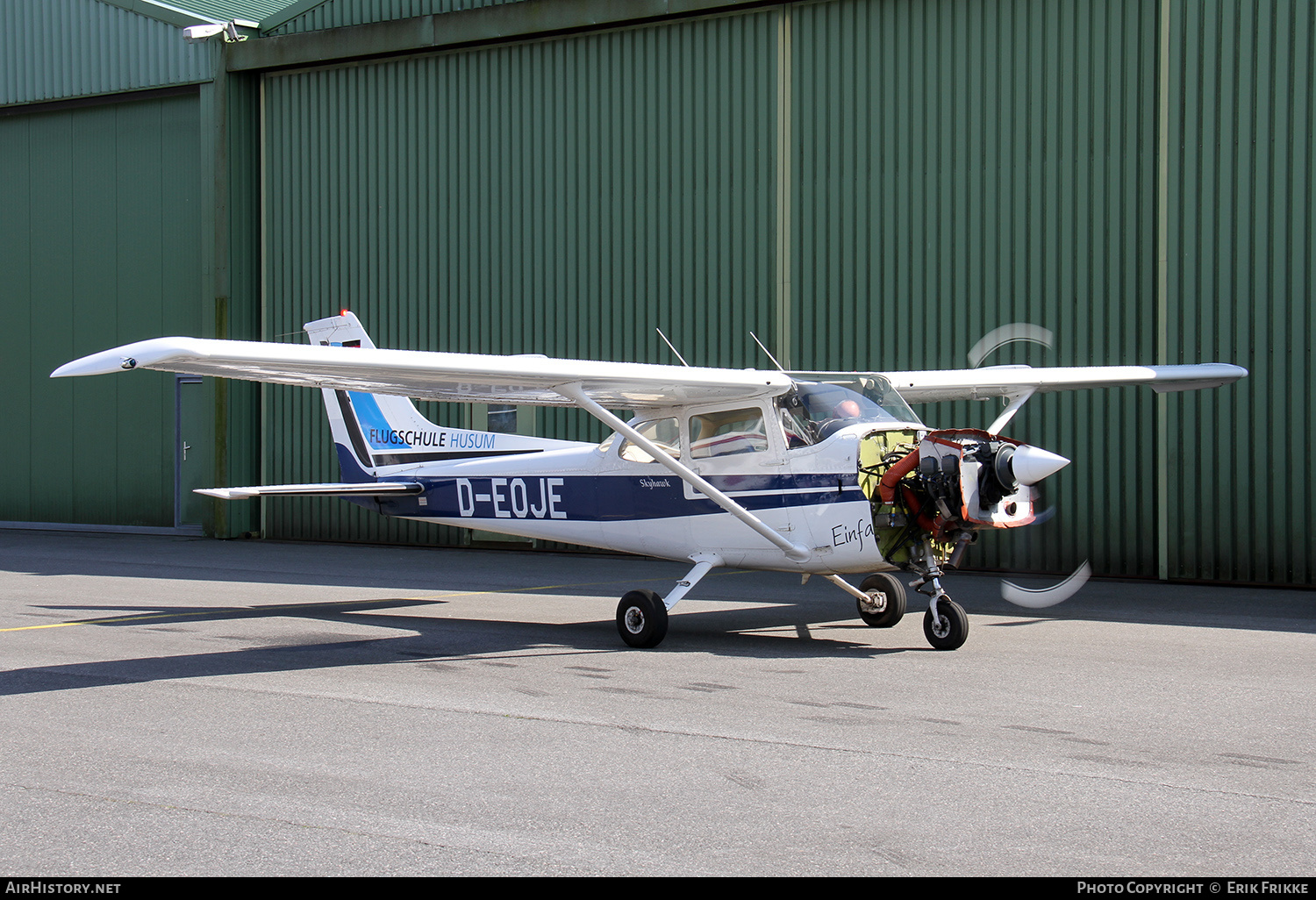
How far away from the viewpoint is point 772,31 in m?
17.0

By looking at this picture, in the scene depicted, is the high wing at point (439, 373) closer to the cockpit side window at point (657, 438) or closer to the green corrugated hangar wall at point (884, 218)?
the cockpit side window at point (657, 438)

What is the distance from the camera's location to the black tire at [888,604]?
10055 mm

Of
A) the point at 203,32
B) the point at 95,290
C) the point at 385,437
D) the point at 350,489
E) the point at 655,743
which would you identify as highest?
the point at 203,32

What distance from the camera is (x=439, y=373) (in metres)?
8.55

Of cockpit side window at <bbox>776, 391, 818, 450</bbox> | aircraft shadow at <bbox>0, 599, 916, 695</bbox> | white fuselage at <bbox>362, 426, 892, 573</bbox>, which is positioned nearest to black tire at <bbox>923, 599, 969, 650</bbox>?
aircraft shadow at <bbox>0, 599, 916, 695</bbox>

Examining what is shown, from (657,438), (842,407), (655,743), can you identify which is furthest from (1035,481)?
(655,743)

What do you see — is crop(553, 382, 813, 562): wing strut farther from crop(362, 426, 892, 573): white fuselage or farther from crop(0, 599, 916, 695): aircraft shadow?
crop(0, 599, 916, 695): aircraft shadow

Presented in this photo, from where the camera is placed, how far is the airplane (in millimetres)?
8344

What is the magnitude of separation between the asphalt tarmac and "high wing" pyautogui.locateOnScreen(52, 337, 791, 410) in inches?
76.9

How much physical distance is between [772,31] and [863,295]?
157 inches

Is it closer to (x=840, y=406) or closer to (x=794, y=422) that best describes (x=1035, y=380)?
(x=840, y=406)

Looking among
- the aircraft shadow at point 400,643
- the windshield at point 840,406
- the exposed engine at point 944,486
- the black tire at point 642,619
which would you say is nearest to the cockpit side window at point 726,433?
the windshield at point 840,406

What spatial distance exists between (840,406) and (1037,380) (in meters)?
3.02
